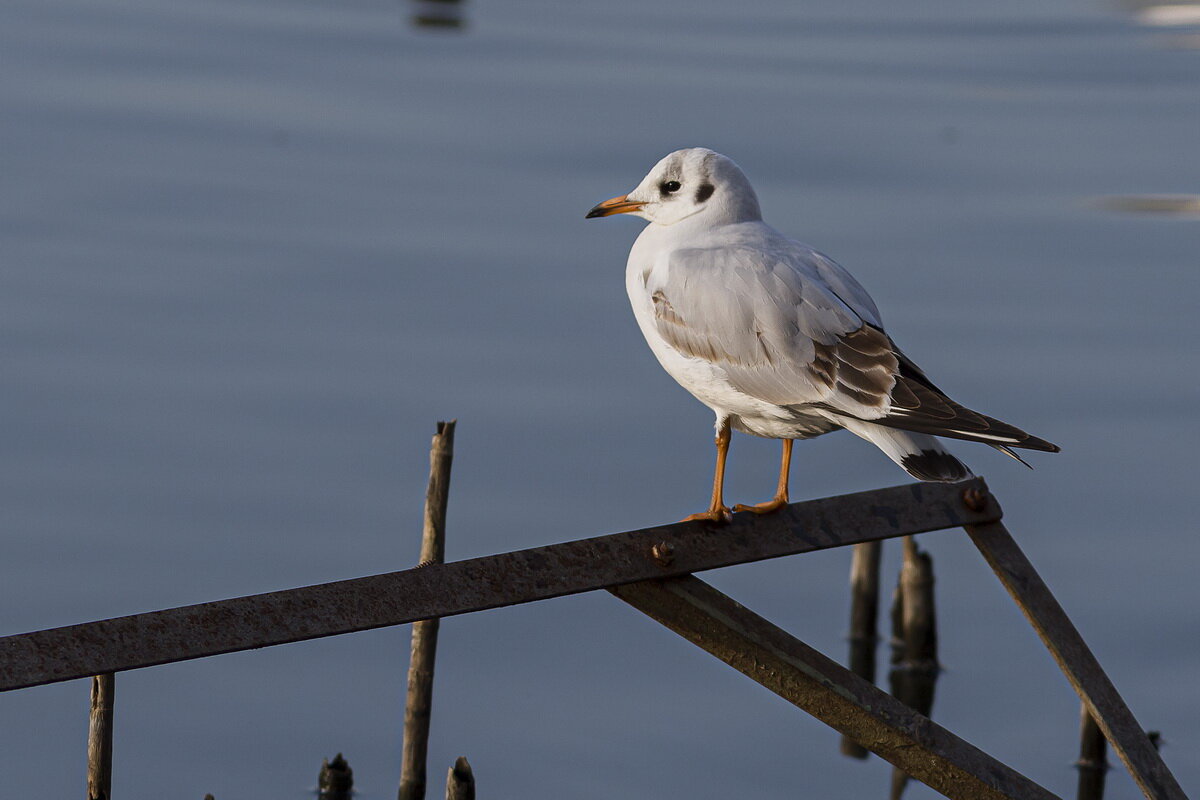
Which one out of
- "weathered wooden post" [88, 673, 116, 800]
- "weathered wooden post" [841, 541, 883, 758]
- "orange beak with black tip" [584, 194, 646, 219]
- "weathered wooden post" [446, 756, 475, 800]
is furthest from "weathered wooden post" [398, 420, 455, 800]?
"weathered wooden post" [841, 541, 883, 758]

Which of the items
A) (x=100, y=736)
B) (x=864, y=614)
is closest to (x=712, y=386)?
(x=100, y=736)

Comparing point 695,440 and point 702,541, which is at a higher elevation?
point 702,541

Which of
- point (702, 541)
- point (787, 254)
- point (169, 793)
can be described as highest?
point (787, 254)

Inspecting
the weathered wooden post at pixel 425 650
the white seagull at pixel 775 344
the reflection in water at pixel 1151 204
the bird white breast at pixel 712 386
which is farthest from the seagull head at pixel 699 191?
the reflection in water at pixel 1151 204

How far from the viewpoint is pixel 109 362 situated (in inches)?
611

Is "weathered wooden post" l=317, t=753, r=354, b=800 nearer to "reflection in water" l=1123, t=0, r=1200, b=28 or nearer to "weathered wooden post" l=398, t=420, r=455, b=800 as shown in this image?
"weathered wooden post" l=398, t=420, r=455, b=800

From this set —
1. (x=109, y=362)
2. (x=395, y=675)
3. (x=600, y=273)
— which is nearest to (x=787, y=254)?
(x=395, y=675)

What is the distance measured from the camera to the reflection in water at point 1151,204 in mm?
21281

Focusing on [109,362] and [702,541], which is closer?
[702,541]

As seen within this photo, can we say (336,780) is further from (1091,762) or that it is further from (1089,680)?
(1089,680)

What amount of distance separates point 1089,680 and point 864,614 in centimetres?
695

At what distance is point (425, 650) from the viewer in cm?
948

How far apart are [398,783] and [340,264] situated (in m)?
7.93

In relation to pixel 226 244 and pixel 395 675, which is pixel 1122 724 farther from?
pixel 226 244
